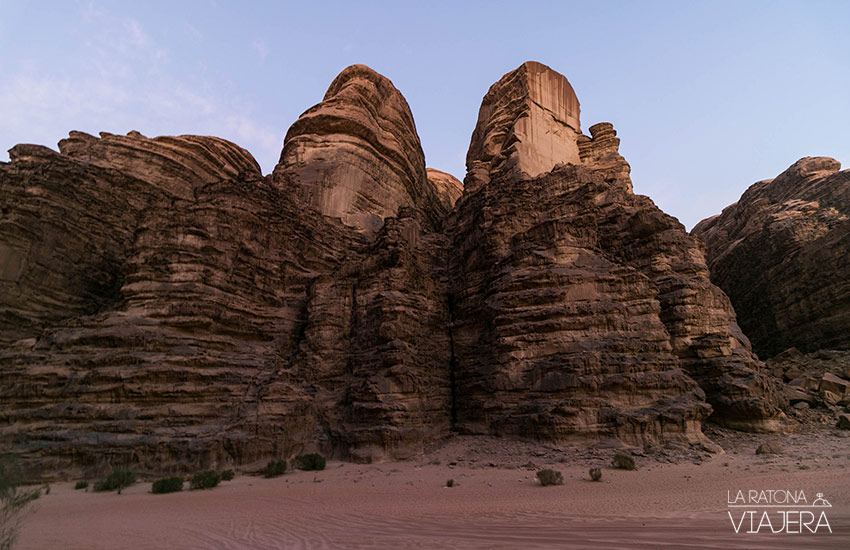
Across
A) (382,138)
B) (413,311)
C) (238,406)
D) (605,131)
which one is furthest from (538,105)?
(238,406)

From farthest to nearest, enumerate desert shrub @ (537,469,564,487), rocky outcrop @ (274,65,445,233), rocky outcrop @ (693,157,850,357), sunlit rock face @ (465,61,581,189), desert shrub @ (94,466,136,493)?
sunlit rock face @ (465,61,581,189) < rocky outcrop @ (274,65,445,233) < rocky outcrop @ (693,157,850,357) < desert shrub @ (94,466,136,493) < desert shrub @ (537,469,564,487)

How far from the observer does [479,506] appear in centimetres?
820

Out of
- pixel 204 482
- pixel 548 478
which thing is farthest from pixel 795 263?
pixel 204 482

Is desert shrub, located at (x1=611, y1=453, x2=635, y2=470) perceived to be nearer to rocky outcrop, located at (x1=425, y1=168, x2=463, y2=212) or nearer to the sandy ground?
the sandy ground

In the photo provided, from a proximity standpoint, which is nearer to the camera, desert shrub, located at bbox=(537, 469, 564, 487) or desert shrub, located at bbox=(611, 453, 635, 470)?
desert shrub, located at bbox=(537, 469, 564, 487)

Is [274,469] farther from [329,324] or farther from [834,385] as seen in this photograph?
[834,385]

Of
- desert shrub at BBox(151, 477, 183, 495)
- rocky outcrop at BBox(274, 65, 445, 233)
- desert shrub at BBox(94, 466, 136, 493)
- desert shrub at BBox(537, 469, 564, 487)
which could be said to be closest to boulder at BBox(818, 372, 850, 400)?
desert shrub at BBox(537, 469, 564, 487)

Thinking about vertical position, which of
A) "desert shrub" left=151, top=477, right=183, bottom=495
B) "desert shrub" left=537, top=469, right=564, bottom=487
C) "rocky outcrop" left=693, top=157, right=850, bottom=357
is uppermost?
"rocky outcrop" left=693, top=157, right=850, bottom=357

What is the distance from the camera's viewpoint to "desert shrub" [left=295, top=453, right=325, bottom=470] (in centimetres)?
1485

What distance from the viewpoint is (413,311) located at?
19.9 meters

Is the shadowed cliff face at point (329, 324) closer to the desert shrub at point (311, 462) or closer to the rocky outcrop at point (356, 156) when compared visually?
the rocky outcrop at point (356, 156)

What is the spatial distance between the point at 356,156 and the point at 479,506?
2760cm

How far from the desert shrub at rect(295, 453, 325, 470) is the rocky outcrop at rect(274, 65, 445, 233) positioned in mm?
16490

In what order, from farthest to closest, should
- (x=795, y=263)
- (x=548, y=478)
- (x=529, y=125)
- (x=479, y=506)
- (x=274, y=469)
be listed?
1. (x=529, y=125)
2. (x=795, y=263)
3. (x=274, y=469)
4. (x=548, y=478)
5. (x=479, y=506)
